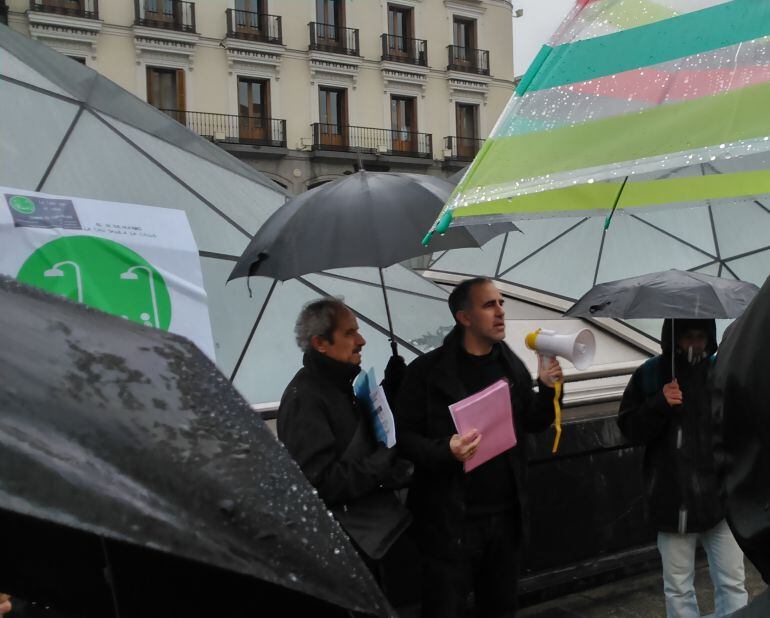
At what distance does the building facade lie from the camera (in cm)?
2666

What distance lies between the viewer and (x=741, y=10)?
2033 millimetres

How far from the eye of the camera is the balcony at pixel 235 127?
88.7ft

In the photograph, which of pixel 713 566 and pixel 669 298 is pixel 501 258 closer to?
pixel 669 298

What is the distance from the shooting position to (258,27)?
28922 millimetres

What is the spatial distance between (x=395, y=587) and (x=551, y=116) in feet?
8.10

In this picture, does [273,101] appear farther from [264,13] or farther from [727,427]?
[727,427]

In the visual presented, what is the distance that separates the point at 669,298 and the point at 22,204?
10.2 feet

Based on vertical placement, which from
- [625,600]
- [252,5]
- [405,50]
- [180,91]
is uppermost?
[252,5]

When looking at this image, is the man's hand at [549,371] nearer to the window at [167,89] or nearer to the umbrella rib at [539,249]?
the umbrella rib at [539,249]

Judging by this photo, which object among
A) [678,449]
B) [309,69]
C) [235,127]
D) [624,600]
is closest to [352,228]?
[678,449]

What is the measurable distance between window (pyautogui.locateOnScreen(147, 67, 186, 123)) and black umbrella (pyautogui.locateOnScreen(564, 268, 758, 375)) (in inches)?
1001

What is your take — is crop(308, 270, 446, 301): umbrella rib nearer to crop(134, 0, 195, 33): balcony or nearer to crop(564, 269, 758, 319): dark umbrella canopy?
crop(564, 269, 758, 319): dark umbrella canopy

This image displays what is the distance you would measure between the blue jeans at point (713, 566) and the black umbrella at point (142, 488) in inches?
110

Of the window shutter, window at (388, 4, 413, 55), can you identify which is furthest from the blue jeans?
window at (388, 4, 413, 55)
